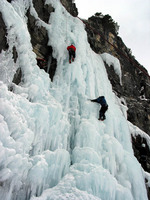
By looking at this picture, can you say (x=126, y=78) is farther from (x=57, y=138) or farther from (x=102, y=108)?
(x=57, y=138)

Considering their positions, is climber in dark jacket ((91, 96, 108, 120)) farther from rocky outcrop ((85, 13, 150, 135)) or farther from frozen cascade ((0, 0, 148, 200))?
rocky outcrop ((85, 13, 150, 135))

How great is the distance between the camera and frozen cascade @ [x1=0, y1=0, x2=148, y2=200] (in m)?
3.25

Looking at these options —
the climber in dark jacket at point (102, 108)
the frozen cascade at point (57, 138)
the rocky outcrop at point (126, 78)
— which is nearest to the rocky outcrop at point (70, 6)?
the rocky outcrop at point (126, 78)

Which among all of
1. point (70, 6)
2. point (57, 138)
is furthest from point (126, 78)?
point (57, 138)

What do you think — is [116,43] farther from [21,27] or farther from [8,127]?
[8,127]

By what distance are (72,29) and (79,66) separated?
111 inches

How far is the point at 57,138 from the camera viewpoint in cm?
435

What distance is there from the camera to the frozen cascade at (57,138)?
10.7 feet

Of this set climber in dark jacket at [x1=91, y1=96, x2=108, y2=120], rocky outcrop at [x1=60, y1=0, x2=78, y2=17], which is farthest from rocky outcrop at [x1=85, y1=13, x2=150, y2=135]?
climber in dark jacket at [x1=91, y1=96, x2=108, y2=120]

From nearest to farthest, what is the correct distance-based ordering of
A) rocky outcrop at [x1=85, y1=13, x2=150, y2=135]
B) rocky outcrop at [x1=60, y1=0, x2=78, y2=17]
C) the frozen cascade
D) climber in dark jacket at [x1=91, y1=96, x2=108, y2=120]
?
the frozen cascade
climber in dark jacket at [x1=91, y1=96, x2=108, y2=120]
rocky outcrop at [x1=85, y1=13, x2=150, y2=135]
rocky outcrop at [x1=60, y1=0, x2=78, y2=17]

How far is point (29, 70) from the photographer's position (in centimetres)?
479

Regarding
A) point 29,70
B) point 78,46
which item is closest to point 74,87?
point 29,70

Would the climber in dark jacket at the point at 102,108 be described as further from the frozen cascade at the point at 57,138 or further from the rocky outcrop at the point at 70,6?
the rocky outcrop at the point at 70,6

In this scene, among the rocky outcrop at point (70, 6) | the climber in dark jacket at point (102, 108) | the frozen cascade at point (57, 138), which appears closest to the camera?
the frozen cascade at point (57, 138)
